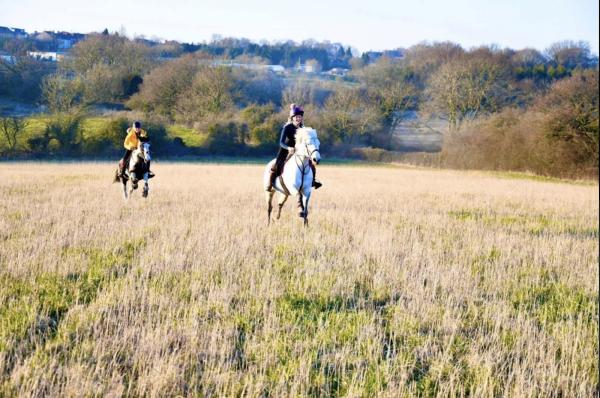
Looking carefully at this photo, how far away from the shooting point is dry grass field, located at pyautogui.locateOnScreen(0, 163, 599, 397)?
438 centimetres

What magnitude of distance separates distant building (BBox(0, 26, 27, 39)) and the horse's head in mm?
5123

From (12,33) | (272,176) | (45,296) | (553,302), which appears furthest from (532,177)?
(45,296)

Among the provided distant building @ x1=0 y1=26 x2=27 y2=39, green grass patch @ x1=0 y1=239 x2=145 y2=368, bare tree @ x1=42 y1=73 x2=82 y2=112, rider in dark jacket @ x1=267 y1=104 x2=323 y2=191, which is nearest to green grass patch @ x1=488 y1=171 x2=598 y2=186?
rider in dark jacket @ x1=267 y1=104 x2=323 y2=191

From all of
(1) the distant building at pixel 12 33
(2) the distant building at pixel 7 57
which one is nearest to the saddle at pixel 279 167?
(2) the distant building at pixel 7 57

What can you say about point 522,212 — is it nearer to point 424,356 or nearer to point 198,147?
point 424,356

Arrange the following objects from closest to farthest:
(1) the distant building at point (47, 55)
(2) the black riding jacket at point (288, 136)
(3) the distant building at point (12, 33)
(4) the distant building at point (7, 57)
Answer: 1. (3) the distant building at point (12, 33)
2. (4) the distant building at point (7, 57)
3. (1) the distant building at point (47, 55)
4. (2) the black riding jacket at point (288, 136)

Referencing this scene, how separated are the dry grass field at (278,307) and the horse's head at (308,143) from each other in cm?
197

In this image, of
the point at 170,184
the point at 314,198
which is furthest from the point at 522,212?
the point at 170,184

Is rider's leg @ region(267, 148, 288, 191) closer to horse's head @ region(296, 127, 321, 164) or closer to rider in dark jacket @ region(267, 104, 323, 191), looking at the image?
rider in dark jacket @ region(267, 104, 323, 191)

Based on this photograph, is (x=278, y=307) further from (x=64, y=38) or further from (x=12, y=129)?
(x=12, y=129)

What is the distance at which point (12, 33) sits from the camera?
721 cm

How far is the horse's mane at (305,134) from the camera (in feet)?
31.4

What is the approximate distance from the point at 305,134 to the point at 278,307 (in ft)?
14.4

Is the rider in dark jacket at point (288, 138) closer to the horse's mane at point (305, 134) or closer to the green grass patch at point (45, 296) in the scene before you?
the horse's mane at point (305, 134)
